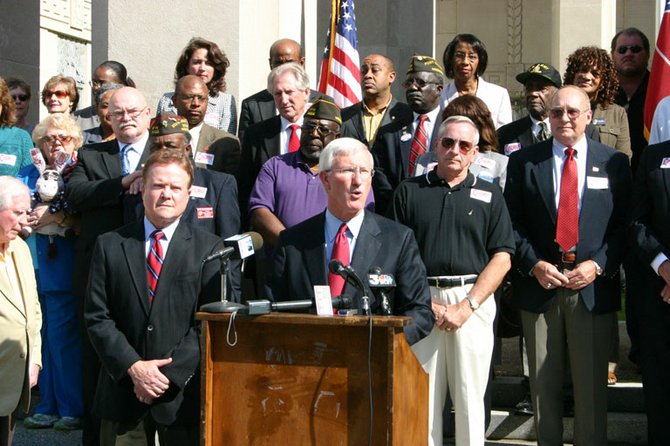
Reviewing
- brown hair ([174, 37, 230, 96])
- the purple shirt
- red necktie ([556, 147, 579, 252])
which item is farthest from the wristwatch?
brown hair ([174, 37, 230, 96])

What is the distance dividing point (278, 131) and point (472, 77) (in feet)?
6.16

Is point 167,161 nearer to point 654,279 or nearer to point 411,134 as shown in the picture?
point 411,134

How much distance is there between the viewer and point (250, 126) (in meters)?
8.40

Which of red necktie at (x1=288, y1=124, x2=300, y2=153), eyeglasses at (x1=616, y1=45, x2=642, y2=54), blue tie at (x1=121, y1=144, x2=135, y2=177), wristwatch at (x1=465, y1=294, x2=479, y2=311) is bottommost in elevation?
wristwatch at (x1=465, y1=294, x2=479, y2=311)

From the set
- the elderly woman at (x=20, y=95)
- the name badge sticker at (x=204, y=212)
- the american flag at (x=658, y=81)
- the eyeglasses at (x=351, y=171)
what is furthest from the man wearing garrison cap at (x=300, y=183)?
the elderly woman at (x=20, y=95)

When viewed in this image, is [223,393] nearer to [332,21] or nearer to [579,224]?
[579,224]

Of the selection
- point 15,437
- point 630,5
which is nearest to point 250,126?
point 15,437

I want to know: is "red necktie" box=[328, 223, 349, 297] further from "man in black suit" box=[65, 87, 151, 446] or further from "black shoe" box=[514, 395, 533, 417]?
"black shoe" box=[514, 395, 533, 417]

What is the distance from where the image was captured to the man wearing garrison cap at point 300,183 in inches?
297

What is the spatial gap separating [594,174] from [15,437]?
4.40m

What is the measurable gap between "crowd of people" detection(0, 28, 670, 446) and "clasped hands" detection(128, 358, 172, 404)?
12mm

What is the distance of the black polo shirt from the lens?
700 cm

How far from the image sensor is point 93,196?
750cm

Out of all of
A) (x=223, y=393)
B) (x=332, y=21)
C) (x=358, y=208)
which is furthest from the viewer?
(x=332, y=21)
